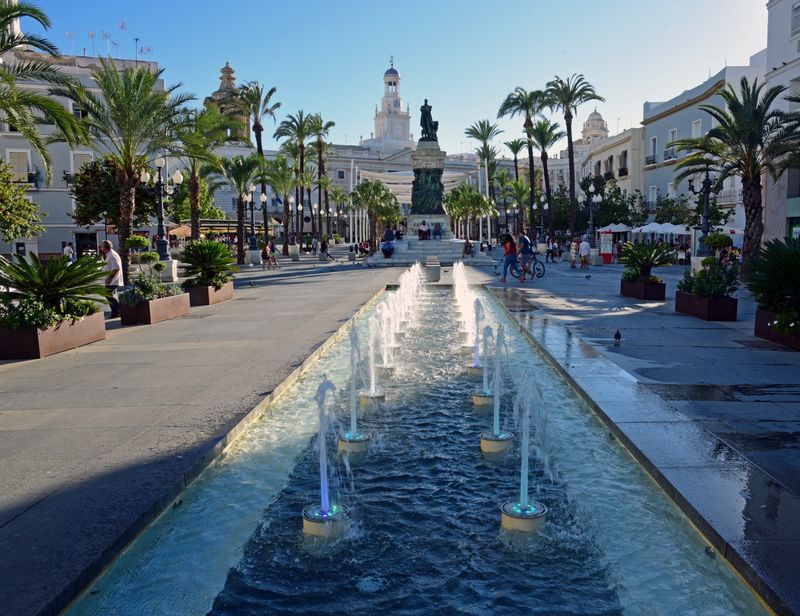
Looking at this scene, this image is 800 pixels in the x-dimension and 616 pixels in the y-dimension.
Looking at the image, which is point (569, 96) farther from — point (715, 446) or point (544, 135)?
point (715, 446)

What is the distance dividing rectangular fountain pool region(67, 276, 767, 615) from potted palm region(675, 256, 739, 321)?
7.82 metres

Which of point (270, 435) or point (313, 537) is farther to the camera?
point (270, 435)

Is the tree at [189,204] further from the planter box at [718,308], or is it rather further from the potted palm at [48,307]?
the planter box at [718,308]

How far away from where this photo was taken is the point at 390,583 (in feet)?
12.8

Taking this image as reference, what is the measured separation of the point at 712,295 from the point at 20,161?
44.5 m

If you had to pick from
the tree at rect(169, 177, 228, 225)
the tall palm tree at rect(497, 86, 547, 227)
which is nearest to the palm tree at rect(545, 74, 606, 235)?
the tall palm tree at rect(497, 86, 547, 227)

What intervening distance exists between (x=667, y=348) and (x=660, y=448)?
16.4ft

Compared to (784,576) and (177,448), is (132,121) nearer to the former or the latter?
(177,448)

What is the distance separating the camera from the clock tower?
14338 centimetres

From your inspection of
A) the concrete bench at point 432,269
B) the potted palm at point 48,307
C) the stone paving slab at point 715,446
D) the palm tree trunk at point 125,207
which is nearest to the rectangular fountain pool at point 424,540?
the stone paving slab at point 715,446

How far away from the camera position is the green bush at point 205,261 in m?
17.7

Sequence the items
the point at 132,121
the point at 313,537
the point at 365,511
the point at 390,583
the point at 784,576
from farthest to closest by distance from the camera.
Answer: the point at 132,121, the point at 365,511, the point at 313,537, the point at 390,583, the point at 784,576

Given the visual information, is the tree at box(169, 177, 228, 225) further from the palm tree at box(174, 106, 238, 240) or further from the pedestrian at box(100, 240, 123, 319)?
the pedestrian at box(100, 240, 123, 319)

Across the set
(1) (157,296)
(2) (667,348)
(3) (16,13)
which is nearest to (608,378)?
(2) (667,348)
